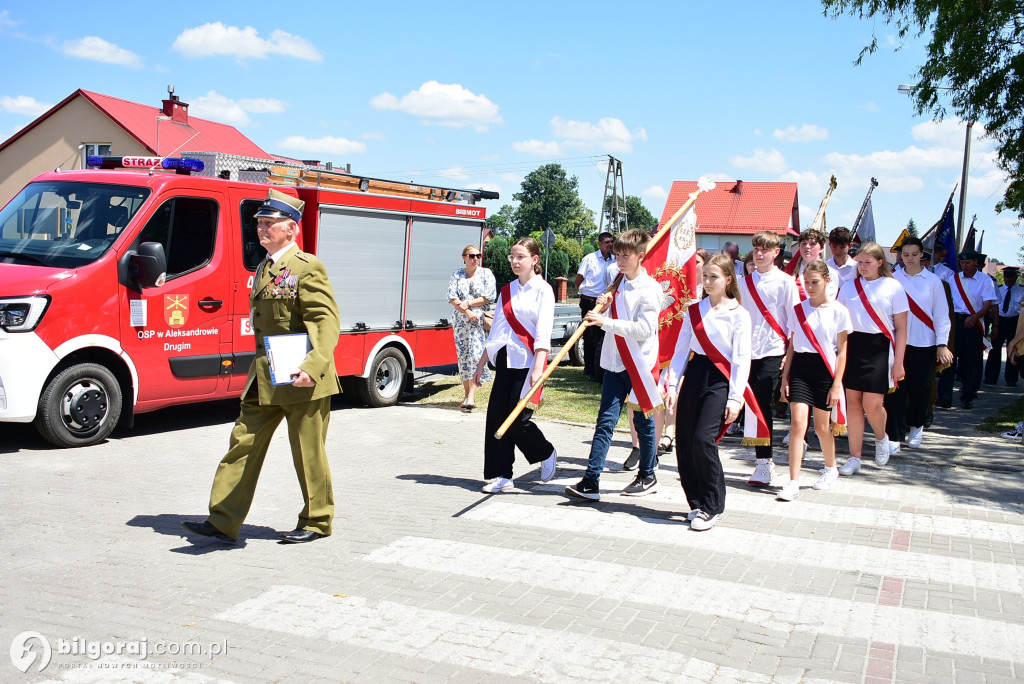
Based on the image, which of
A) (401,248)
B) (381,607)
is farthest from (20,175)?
(381,607)

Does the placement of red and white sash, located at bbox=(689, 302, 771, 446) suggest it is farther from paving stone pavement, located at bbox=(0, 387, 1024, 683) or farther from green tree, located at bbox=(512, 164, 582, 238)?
green tree, located at bbox=(512, 164, 582, 238)

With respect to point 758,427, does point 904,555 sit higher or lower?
lower

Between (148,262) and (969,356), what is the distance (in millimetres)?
11117

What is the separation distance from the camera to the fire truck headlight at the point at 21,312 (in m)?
7.66

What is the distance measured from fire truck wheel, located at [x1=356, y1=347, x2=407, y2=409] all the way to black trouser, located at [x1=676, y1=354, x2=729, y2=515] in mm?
5727

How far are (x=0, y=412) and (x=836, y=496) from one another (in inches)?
271

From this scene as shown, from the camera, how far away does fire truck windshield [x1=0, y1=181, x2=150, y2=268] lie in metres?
8.36

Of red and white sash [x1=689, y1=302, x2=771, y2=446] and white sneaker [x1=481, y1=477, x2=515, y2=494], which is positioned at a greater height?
red and white sash [x1=689, y1=302, x2=771, y2=446]

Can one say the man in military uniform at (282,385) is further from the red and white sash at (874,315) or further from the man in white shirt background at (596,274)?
the man in white shirt background at (596,274)

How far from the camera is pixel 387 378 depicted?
38.2ft

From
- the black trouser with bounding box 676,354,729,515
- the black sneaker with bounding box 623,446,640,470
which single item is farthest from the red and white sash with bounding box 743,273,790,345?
the black sneaker with bounding box 623,446,640,470

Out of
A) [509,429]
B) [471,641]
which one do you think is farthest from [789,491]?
[471,641]

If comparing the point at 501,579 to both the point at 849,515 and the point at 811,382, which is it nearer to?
the point at 849,515

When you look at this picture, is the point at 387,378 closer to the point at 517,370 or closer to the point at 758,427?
the point at 517,370
